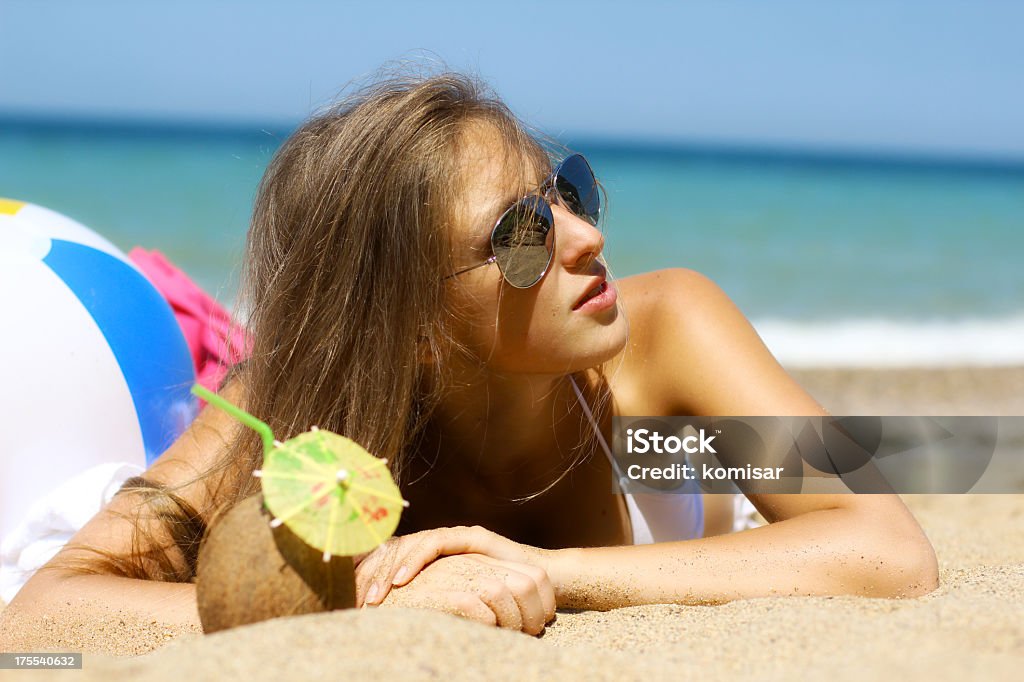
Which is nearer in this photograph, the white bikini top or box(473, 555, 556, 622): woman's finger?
box(473, 555, 556, 622): woman's finger

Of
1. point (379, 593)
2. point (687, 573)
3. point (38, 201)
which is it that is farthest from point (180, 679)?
point (38, 201)

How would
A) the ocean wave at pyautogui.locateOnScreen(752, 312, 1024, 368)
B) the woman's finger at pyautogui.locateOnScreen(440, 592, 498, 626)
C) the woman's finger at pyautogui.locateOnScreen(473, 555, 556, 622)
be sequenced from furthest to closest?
the ocean wave at pyautogui.locateOnScreen(752, 312, 1024, 368) → the woman's finger at pyautogui.locateOnScreen(473, 555, 556, 622) → the woman's finger at pyautogui.locateOnScreen(440, 592, 498, 626)

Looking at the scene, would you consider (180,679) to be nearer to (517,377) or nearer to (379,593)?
(379,593)

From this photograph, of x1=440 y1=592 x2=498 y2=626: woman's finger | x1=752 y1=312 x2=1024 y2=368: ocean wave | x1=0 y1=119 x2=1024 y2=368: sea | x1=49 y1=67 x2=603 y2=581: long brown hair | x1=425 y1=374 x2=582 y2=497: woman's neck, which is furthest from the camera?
x1=0 y1=119 x2=1024 y2=368: sea

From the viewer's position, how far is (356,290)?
226cm

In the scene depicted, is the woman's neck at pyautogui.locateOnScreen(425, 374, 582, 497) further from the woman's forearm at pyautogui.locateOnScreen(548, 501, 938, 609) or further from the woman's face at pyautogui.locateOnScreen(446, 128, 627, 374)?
the woman's forearm at pyautogui.locateOnScreen(548, 501, 938, 609)

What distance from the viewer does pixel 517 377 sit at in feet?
8.17

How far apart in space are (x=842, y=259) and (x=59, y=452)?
516 inches

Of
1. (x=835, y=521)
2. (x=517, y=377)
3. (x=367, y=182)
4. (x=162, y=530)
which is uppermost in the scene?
Result: (x=367, y=182)

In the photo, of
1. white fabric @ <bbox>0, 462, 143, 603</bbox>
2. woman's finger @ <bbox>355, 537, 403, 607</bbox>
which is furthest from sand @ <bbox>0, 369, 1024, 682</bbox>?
white fabric @ <bbox>0, 462, 143, 603</bbox>

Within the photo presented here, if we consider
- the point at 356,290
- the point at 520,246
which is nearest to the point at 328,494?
the point at 356,290

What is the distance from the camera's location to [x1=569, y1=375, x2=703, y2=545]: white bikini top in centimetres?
281

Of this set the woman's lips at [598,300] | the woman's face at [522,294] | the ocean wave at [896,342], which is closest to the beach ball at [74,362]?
the woman's face at [522,294]

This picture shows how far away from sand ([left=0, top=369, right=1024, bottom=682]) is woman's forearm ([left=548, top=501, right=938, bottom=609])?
0.14ft
